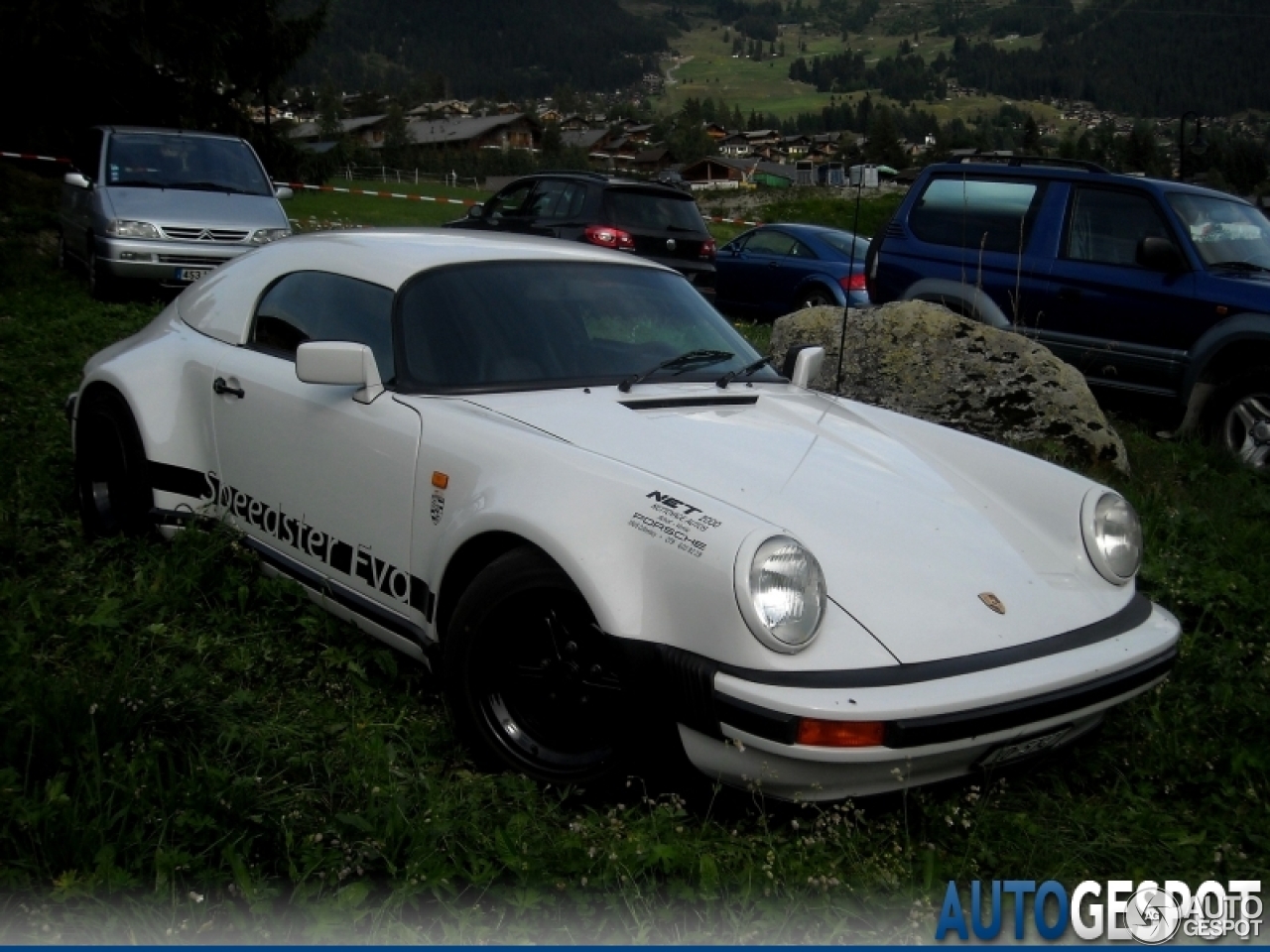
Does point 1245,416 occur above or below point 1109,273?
below

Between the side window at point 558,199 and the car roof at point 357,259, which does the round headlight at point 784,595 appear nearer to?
the car roof at point 357,259

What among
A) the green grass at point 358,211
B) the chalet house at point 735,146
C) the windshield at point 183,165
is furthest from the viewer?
the chalet house at point 735,146

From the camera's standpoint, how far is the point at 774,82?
164 metres

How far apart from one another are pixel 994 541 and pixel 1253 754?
3.36ft

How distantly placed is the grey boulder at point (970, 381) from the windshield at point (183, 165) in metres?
7.44

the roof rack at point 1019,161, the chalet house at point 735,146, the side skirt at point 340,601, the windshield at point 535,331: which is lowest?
the side skirt at point 340,601

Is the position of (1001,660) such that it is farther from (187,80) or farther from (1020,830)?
(187,80)

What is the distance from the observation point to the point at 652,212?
13.2 m

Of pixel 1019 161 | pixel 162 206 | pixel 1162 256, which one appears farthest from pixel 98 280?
pixel 1162 256

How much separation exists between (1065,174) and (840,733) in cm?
695

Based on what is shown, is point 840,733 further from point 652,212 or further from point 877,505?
point 652,212

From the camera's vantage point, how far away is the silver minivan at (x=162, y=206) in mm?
10820

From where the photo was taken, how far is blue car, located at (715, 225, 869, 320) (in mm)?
13461

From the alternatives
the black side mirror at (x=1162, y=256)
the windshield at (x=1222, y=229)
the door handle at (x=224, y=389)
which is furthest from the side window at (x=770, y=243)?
the door handle at (x=224, y=389)
